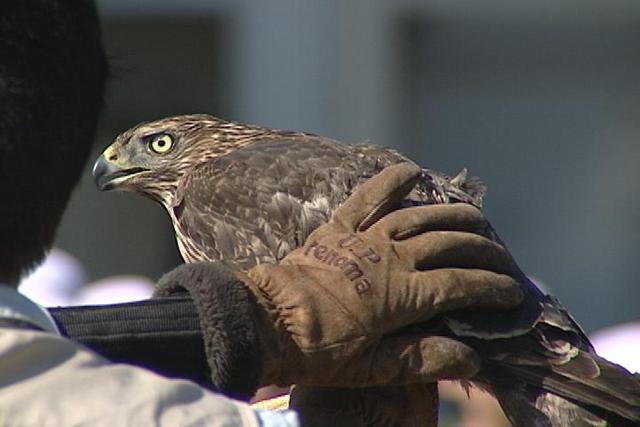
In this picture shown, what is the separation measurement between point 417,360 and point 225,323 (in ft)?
1.77

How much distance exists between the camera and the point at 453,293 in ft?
8.86

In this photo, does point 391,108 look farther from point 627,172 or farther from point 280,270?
point 280,270

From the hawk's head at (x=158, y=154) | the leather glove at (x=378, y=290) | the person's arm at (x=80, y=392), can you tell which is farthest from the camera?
the hawk's head at (x=158, y=154)

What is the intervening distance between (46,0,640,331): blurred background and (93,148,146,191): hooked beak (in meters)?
5.20

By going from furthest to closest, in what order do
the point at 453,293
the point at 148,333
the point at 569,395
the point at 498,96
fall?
the point at 498,96 < the point at 569,395 < the point at 453,293 < the point at 148,333

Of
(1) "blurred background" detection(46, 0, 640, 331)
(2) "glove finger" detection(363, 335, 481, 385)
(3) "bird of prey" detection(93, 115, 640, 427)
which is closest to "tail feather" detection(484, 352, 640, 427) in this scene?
(3) "bird of prey" detection(93, 115, 640, 427)

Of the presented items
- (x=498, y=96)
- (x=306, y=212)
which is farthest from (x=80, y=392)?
(x=498, y=96)

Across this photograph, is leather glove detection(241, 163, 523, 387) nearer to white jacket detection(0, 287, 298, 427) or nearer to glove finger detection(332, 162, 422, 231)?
glove finger detection(332, 162, 422, 231)

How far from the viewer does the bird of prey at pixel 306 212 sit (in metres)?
3.07

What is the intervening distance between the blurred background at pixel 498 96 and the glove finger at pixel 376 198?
6.74 m

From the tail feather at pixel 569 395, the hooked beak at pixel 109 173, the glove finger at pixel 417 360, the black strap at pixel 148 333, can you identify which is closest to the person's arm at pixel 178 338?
the black strap at pixel 148 333

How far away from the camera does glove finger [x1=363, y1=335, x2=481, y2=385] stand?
2.58 m

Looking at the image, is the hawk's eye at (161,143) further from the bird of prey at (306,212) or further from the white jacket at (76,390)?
the white jacket at (76,390)

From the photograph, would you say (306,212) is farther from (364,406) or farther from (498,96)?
(498,96)
